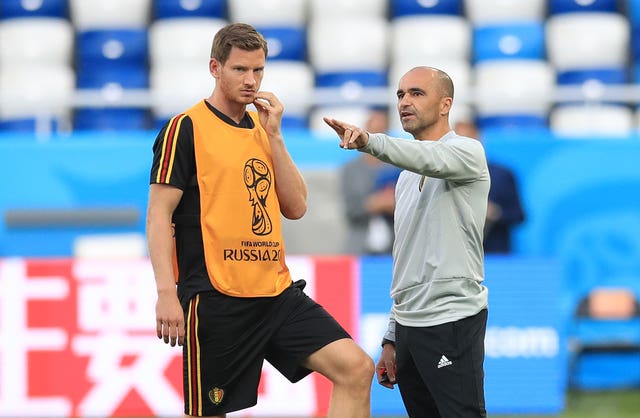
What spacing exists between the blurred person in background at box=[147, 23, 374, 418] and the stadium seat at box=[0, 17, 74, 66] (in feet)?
19.4

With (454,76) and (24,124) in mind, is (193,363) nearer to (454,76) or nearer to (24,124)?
(24,124)

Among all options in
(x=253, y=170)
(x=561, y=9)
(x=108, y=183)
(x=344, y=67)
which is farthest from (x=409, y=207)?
(x=561, y=9)

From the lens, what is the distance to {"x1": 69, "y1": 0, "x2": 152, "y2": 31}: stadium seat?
10.8 metres

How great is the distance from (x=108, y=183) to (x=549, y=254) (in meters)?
3.30

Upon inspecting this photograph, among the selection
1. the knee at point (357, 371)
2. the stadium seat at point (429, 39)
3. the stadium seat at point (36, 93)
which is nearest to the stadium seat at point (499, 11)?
the stadium seat at point (429, 39)

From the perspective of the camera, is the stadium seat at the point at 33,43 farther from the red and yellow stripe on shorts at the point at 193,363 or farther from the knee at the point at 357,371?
the knee at the point at 357,371

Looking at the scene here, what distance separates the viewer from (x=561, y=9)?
36.8 feet

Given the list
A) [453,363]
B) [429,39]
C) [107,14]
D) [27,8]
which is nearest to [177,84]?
[107,14]

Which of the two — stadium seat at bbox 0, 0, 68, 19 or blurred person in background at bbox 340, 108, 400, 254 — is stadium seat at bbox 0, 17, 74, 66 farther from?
blurred person in background at bbox 340, 108, 400, 254

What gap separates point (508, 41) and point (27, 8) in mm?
4268

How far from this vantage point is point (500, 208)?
852 cm

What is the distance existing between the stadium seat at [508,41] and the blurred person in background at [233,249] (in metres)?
6.02

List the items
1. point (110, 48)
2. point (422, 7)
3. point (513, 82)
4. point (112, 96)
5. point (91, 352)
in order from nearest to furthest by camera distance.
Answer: point (91, 352)
point (112, 96)
point (513, 82)
point (110, 48)
point (422, 7)

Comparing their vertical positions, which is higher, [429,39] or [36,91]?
[429,39]
